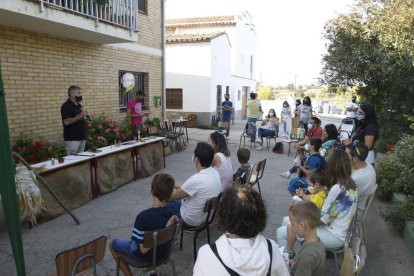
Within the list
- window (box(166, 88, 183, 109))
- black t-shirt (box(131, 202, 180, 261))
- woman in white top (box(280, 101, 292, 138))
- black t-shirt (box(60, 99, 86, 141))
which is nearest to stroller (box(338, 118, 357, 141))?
woman in white top (box(280, 101, 292, 138))

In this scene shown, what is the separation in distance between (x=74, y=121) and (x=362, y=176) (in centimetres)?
473

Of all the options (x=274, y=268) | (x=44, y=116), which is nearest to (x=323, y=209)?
(x=274, y=268)

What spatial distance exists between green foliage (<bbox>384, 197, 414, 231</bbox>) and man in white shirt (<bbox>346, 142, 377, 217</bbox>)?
1020 millimetres

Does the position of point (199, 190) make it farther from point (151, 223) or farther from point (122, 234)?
point (122, 234)

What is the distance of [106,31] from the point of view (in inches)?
282

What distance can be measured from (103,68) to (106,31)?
1.52m

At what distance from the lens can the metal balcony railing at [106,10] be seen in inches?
236

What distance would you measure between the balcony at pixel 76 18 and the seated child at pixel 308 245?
11.3 feet

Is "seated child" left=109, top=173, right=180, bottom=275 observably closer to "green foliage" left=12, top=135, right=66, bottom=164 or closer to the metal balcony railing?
"green foliage" left=12, top=135, right=66, bottom=164

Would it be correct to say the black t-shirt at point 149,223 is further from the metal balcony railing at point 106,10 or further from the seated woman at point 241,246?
the metal balcony railing at point 106,10

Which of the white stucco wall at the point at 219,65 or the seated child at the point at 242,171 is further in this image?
the white stucco wall at the point at 219,65

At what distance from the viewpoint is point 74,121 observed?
5.68m

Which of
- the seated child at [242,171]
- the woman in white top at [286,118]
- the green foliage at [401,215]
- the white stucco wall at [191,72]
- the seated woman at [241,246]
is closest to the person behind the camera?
the seated woman at [241,246]

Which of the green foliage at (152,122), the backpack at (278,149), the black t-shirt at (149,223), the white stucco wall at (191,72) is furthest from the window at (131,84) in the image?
the black t-shirt at (149,223)
